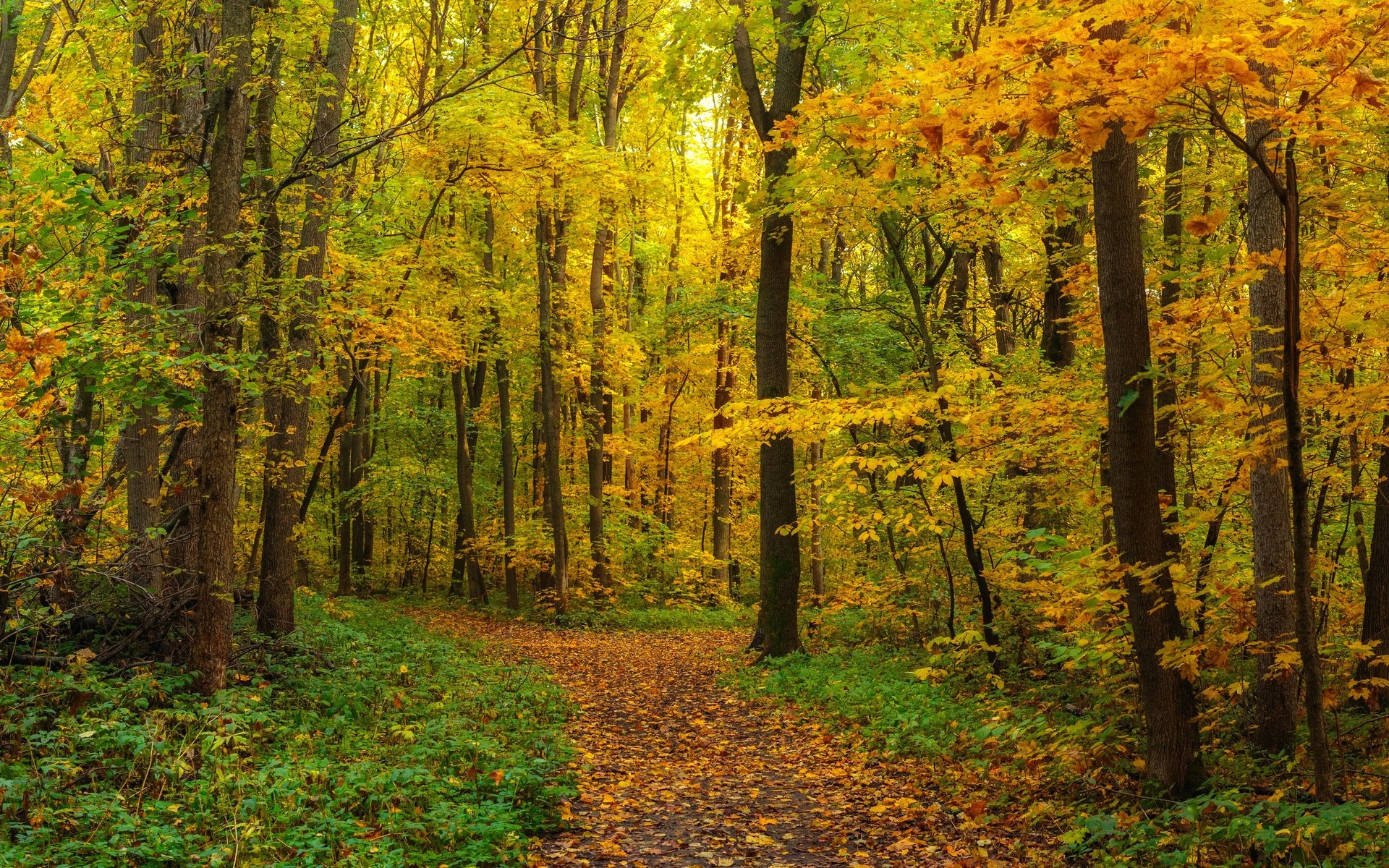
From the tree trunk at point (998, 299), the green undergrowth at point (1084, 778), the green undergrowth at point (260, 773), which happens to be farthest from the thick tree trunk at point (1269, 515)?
the tree trunk at point (998, 299)

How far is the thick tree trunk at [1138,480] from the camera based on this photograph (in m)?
5.23

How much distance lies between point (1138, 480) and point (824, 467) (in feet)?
14.0

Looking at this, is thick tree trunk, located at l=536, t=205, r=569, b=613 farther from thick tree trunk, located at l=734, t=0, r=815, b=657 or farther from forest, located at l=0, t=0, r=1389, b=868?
thick tree trunk, located at l=734, t=0, r=815, b=657

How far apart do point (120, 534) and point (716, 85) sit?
981 centimetres

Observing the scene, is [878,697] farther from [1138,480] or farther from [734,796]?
[1138,480]

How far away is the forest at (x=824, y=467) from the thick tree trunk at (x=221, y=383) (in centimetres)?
4

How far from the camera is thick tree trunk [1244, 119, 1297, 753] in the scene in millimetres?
5766

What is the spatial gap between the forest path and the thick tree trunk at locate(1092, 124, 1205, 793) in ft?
4.10

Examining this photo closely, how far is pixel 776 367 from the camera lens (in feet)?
38.8

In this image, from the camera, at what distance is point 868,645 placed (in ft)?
40.4

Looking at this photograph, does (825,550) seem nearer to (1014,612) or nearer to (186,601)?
(1014,612)

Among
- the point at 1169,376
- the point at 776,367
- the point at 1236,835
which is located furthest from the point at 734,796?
the point at 776,367

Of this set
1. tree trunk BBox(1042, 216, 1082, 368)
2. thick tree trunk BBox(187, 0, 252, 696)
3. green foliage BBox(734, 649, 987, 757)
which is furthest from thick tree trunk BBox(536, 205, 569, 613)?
thick tree trunk BBox(187, 0, 252, 696)

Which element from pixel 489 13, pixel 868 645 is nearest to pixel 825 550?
pixel 868 645
